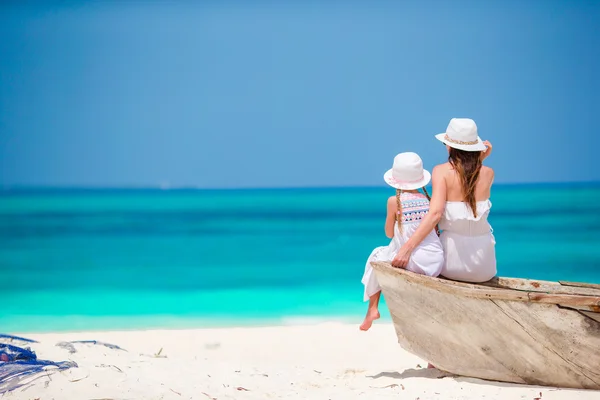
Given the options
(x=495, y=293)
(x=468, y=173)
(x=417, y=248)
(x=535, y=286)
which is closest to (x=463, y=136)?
(x=468, y=173)

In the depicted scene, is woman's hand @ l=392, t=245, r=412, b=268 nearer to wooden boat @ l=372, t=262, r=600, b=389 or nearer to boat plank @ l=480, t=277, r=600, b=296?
wooden boat @ l=372, t=262, r=600, b=389

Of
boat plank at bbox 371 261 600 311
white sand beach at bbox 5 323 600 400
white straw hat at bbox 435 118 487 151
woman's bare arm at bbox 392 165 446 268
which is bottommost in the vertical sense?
white sand beach at bbox 5 323 600 400

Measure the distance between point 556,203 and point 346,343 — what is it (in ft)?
63.5

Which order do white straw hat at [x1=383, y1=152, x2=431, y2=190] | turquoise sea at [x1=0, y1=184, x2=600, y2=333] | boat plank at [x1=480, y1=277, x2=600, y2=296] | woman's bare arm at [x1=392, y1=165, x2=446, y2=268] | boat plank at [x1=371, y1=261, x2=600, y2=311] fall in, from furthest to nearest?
turquoise sea at [x1=0, y1=184, x2=600, y2=333] → boat plank at [x1=480, y1=277, x2=600, y2=296] → white straw hat at [x1=383, y1=152, x2=431, y2=190] → woman's bare arm at [x1=392, y1=165, x2=446, y2=268] → boat plank at [x1=371, y1=261, x2=600, y2=311]

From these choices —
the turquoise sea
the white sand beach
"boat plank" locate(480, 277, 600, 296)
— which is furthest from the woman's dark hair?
the turquoise sea

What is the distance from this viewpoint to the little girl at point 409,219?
3.27m

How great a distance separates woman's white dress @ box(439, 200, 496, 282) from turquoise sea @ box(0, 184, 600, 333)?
134 inches

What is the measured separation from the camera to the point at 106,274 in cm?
962

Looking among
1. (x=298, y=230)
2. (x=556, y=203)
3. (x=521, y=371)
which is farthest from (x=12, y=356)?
(x=556, y=203)

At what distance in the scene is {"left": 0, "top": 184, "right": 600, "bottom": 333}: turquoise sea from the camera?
712cm

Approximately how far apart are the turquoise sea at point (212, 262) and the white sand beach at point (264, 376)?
1.86m

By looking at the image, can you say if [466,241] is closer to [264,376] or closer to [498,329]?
[498,329]

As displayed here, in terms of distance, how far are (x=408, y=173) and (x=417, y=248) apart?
1.14 feet

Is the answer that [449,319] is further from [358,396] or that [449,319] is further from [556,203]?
[556,203]
